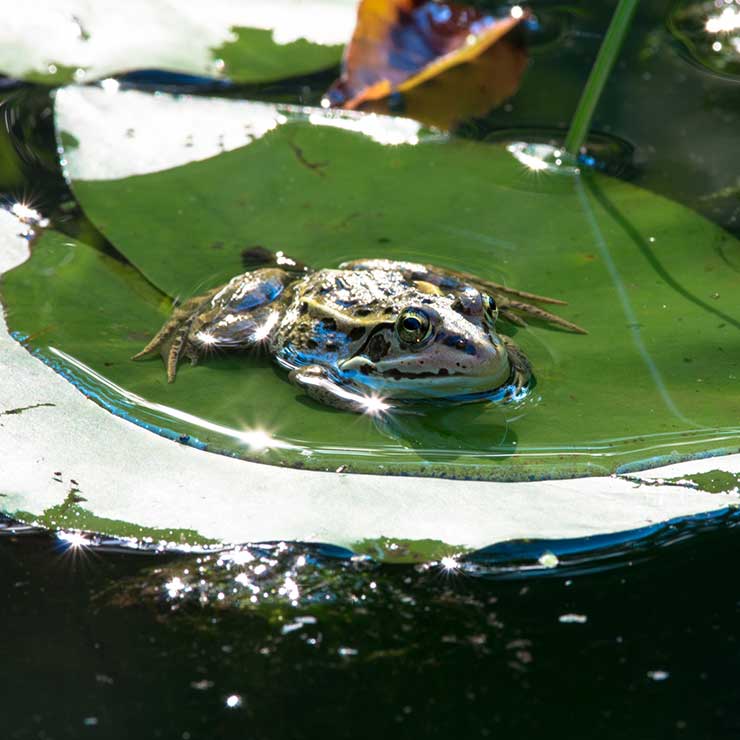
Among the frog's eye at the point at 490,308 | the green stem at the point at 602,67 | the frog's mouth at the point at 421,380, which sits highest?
the green stem at the point at 602,67

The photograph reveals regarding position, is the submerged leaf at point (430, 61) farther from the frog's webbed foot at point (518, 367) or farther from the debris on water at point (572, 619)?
the debris on water at point (572, 619)

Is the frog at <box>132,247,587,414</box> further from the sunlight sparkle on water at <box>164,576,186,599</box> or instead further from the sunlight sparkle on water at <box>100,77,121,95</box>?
the sunlight sparkle on water at <box>100,77,121,95</box>

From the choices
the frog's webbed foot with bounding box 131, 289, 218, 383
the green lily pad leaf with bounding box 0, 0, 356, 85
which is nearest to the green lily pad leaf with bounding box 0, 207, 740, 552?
the frog's webbed foot with bounding box 131, 289, 218, 383

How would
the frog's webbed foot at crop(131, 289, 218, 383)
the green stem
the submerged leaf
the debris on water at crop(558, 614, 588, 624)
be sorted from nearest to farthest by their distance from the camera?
the debris on water at crop(558, 614, 588, 624), the frog's webbed foot at crop(131, 289, 218, 383), the green stem, the submerged leaf

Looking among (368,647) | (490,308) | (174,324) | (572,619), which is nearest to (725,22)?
(490,308)

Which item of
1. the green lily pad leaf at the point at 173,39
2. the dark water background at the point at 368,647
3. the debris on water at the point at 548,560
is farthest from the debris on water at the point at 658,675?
the green lily pad leaf at the point at 173,39

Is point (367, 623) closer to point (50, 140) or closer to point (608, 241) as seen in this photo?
point (608, 241)

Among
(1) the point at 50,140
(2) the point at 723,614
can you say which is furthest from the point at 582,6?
(2) the point at 723,614
